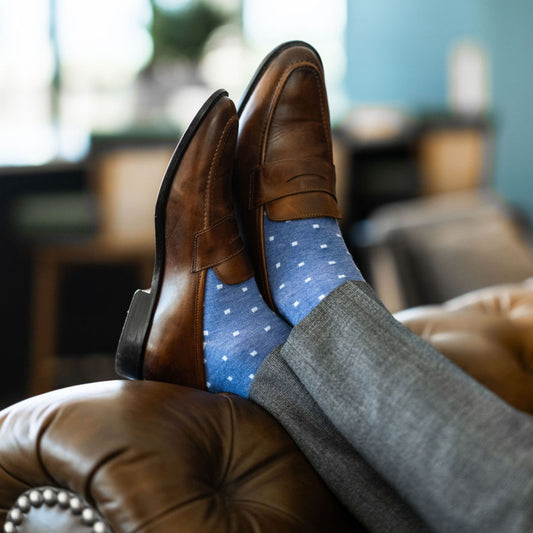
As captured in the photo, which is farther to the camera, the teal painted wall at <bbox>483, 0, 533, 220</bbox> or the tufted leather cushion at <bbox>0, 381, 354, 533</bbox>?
the teal painted wall at <bbox>483, 0, 533, 220</bbox>

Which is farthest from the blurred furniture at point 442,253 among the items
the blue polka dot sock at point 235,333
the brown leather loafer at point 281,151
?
the blue polka dot sock at point 235,333

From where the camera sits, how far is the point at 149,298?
2.83 feet

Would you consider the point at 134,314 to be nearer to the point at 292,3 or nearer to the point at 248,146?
the point at 248,146

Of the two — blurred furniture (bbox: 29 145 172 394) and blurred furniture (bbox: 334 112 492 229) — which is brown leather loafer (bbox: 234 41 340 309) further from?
blurred furniture (bbox: 334 112 492 229)

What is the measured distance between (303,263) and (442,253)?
95cm

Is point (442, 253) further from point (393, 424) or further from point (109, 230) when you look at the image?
point (393, 424)

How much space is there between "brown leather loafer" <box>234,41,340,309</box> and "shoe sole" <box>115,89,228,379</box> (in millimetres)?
134

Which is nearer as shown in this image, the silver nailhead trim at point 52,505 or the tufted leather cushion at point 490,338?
the silver nailhead trim at point 52,505

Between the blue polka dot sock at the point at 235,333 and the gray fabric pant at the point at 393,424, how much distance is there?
6cm

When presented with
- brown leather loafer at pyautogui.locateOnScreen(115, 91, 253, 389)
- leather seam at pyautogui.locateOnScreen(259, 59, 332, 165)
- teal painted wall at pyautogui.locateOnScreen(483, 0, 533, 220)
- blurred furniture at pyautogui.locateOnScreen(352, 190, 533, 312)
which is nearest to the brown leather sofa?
brown leather loafer at pyautogui.locateOnScreen(115, 91, 253, 389)

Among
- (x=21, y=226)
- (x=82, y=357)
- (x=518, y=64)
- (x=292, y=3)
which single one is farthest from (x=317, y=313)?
(x=292, y=3)

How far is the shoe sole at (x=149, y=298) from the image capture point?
33.6 inches

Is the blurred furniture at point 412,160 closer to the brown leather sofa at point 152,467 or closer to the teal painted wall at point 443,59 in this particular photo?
the teal painted wall at point 443,59

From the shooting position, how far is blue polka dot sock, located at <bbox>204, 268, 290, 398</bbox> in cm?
81
